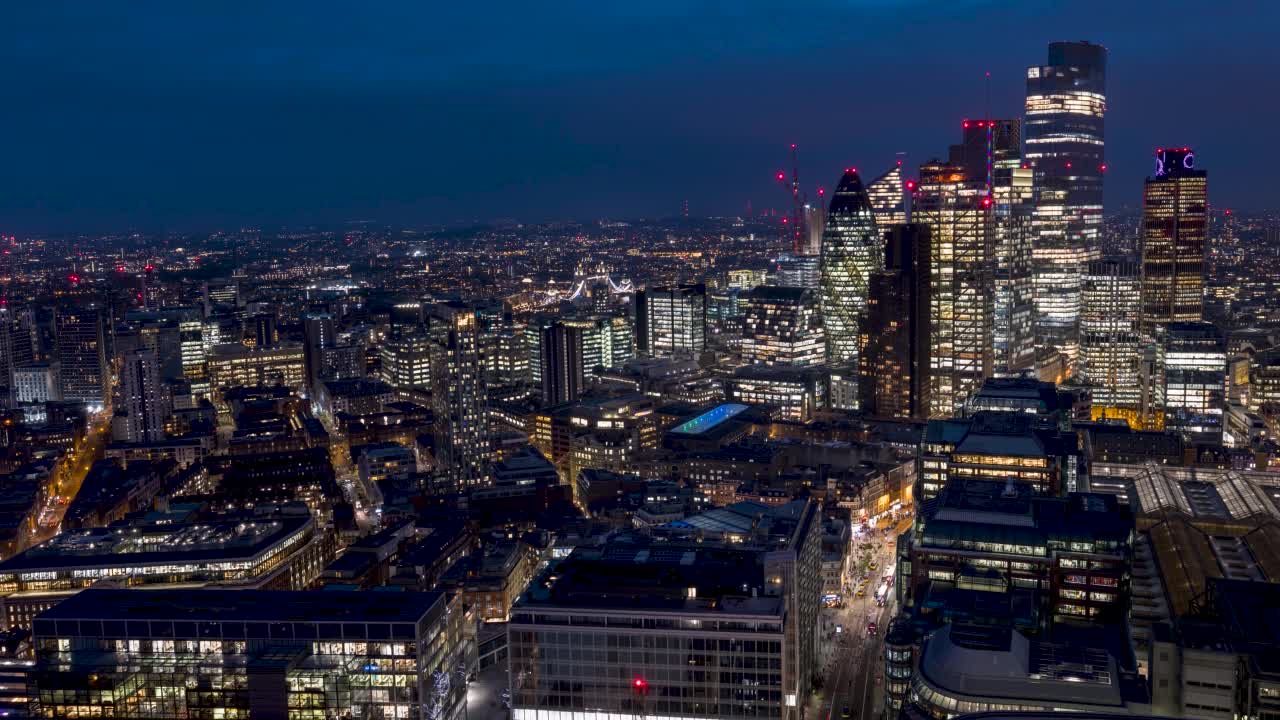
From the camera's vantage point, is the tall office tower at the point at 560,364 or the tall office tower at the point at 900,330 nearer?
the tall office tower at the point at 900,330

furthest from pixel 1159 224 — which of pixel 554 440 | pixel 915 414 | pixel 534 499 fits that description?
pixel 534 499

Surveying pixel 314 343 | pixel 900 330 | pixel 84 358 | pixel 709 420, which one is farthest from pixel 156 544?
pixel 314 343

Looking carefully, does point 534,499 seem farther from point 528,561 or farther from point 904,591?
point 904,591

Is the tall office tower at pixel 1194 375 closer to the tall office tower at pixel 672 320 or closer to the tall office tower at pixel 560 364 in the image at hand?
the tall office tower at pixel 560 364

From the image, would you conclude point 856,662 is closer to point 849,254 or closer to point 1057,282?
point 849,254

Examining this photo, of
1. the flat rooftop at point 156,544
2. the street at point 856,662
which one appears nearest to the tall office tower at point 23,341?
the flat rooftop at point 156,544

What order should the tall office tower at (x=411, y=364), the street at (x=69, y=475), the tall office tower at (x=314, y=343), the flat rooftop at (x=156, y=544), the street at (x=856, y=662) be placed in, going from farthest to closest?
the tall office tower at (x=314, y=343), the tall office tower at (x=411, y=364), the street at (x=69, y=475), the flat rooftop at (x=156, y=544), the street at (x=856, y=662)

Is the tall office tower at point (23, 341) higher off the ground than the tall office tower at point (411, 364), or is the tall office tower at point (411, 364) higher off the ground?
the tall office tower at point (23, 341)
